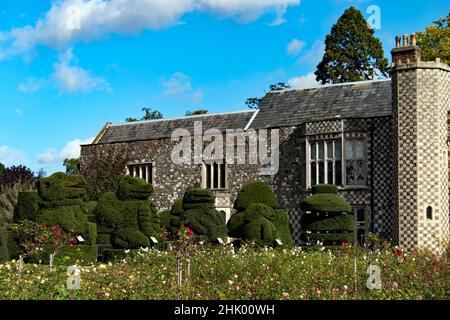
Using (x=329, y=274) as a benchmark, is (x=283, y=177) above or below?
above

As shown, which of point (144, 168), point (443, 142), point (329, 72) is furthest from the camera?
point (329, 72)

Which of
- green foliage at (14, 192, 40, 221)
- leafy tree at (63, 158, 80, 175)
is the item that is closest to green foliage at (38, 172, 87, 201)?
green foliage at (14, 192, 40, 221)

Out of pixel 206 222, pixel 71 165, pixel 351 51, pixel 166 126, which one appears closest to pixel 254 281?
pixel 206 222

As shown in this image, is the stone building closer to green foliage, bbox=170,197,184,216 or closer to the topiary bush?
the topiary bush

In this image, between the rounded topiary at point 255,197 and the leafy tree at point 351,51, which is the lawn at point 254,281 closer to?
the rounded topiary at point 255,197

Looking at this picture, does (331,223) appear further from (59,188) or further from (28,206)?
(28,206)

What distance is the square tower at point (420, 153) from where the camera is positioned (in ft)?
70.3

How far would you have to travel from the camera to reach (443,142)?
2214 centimetres

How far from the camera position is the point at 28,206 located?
69.2 feet

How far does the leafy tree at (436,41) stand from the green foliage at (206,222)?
1466 centimetres

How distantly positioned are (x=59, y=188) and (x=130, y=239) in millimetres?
2449
